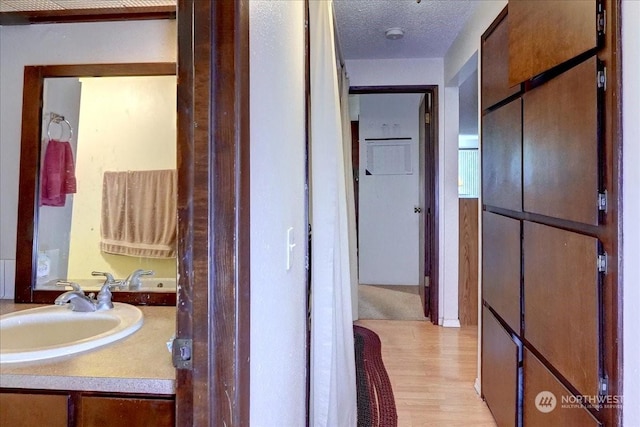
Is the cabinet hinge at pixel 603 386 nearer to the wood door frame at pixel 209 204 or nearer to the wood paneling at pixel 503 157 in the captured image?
the wood paneling at pixel 503 157

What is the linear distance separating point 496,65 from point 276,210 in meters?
1.57

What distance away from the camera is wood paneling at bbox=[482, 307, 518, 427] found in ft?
5.52

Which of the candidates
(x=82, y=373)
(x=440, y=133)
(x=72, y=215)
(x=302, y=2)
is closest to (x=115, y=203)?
(x=72, y=215)

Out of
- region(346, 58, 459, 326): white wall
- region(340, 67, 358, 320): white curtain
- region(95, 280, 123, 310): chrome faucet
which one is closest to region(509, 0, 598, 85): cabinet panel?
region(340, 67, 358, 320): white curtain

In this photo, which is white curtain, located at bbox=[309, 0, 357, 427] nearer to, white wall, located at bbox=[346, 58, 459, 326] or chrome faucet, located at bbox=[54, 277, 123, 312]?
chrome faucet, located at bbox=[54, 277, 123, 312]

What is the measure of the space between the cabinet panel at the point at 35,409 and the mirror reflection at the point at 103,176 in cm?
51

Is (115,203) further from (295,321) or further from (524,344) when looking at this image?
(524,344)

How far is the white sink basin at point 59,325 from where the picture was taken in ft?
3.32

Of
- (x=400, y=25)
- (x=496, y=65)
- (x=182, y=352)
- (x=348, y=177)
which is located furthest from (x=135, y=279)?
(x=400, y=25)

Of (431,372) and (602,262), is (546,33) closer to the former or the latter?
(602,262)

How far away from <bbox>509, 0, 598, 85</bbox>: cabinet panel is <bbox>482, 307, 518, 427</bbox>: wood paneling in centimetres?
116

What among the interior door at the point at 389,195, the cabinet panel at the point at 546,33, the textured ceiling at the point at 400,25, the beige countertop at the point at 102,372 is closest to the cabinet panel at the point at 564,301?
the cabinet panel at the point at 546,33

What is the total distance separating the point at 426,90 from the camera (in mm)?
3385

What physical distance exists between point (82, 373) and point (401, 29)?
2766 mm
